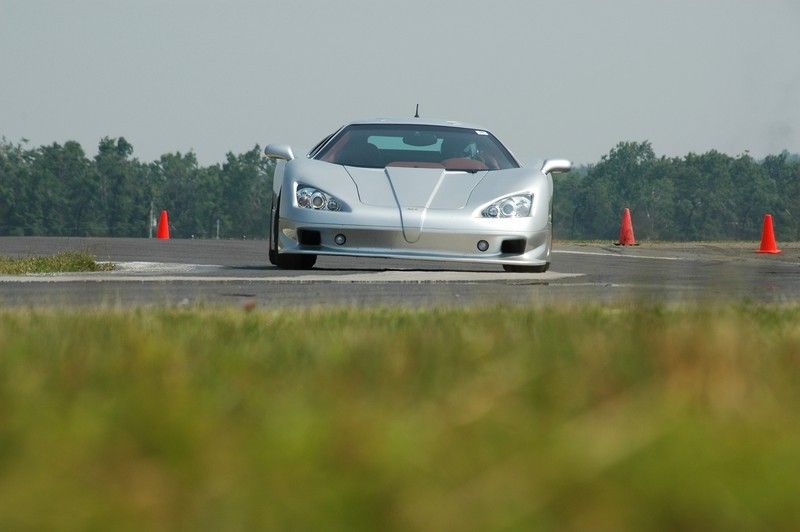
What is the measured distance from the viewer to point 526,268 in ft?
43.2

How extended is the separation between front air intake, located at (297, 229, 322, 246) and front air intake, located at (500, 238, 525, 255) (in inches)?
58.8

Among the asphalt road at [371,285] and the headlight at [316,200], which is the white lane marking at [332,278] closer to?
the asphalt road at [371,285]

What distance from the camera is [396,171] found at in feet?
40.1

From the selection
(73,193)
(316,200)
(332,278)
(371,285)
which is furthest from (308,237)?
(73,193)

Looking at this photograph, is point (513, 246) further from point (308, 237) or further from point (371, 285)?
point (371, 285)

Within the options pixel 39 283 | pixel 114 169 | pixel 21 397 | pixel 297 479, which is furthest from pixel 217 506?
pixel 114 169

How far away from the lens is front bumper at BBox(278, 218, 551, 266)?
37.8ft

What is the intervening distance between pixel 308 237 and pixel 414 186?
966 millimetres

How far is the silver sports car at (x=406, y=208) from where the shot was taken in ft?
37.9

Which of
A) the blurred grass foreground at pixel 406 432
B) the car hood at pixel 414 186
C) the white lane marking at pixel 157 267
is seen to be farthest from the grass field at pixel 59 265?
the blurred grass foreground at pixel 406 432

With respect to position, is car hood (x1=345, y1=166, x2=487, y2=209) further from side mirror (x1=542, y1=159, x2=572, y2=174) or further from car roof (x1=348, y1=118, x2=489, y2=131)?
car roof (x1=348, y1=118, x2=489, y2=131)

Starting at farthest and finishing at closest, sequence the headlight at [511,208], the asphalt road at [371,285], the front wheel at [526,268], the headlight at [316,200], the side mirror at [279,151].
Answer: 1. the front wheel at [526,268]
2. the side mirror at [279,151]
3. the headlight at [511,208]
4. the headlight at [316,200]
5. the asphalt road at [371,285]

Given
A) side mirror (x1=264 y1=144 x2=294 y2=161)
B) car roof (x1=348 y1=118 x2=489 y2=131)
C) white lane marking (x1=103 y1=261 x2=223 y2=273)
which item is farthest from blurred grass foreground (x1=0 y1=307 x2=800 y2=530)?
car roof (x1=348 y1=118 x2=489 y2=131)

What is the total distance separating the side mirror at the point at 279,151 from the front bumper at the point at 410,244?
2.33 feet
